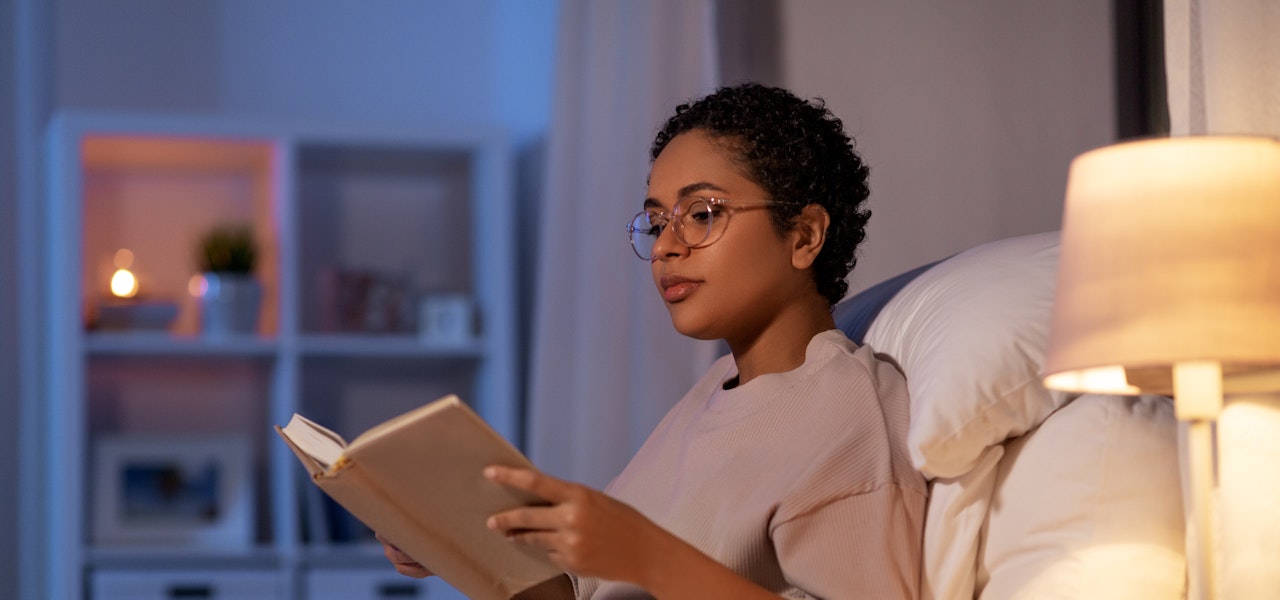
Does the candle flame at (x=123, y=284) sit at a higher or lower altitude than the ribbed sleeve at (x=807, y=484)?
higher

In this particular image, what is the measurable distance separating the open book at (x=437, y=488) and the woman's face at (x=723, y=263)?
329 millimetres

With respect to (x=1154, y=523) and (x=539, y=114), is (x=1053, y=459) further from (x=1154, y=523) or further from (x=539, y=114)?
(x=539, y=114)

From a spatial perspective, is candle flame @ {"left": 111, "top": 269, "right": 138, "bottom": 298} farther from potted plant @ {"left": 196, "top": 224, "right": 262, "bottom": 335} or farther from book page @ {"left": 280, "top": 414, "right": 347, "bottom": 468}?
book page @ {"left": 280, "top": 414, "right": 347, "bottom": 468}

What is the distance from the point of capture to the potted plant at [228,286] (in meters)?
3.16

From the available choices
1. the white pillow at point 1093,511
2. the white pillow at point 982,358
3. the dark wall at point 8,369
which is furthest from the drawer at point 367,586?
the white pillow at point 1093,511

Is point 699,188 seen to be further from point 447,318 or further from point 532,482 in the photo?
point 447,318

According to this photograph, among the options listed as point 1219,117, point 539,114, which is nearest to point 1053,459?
point 1219,117

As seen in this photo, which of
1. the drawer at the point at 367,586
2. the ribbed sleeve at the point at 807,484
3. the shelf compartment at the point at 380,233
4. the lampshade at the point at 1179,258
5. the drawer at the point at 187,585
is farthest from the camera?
the shelf compartment at the point at 380,233

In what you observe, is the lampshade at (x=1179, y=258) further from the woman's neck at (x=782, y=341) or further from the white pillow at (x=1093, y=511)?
the woman's neck at (x=782, y=341)

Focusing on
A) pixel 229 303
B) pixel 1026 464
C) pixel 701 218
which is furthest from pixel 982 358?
pixel 229 303

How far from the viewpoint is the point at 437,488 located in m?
1.15

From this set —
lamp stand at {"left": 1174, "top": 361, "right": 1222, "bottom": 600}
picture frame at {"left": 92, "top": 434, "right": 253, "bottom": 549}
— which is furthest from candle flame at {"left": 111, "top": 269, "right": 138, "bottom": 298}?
lamp stand at {"left": 1174, "top": 361, "right": 1222, "bottom": 600}

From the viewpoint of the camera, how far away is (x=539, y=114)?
141 inches

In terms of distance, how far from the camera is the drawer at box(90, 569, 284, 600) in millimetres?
2959
